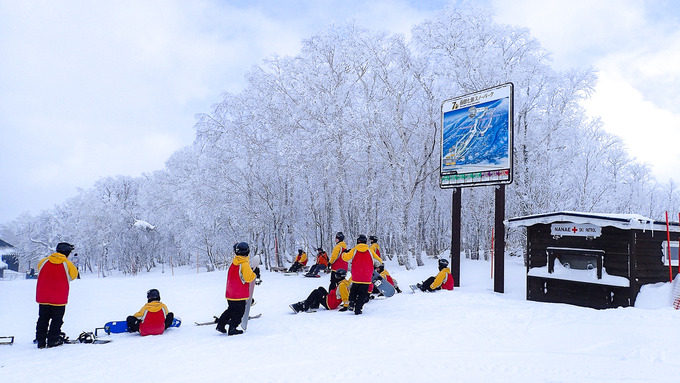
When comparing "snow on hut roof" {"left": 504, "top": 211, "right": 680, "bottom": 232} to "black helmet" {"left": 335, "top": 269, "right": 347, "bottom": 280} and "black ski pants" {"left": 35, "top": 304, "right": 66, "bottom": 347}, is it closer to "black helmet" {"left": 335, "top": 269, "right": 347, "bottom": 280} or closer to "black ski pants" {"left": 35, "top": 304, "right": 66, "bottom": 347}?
"black helmet" {"left": 335, "top": 269, "right": 347, "bottom": 280}

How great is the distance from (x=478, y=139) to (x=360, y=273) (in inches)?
246

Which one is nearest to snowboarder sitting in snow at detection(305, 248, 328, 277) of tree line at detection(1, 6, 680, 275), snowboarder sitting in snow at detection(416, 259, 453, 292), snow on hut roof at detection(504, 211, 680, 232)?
tree line at detection(1, 6, 680, 275)

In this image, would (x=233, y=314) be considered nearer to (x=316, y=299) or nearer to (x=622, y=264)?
(x=316, y=299)

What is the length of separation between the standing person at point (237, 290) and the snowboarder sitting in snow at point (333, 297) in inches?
91.2

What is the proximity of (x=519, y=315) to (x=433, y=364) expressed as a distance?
408 centimetres

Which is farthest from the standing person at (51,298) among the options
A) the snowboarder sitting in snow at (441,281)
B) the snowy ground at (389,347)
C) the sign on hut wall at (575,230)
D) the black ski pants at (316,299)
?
the sign on hut wall at (575,230)

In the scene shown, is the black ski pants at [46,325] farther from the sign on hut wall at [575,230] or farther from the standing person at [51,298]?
the sign on hut wall at [575,230]

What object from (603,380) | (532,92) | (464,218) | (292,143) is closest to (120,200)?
(292,143)

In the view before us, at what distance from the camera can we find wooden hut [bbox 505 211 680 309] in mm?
9148

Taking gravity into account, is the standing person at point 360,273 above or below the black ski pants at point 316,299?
above

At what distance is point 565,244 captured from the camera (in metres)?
10.4

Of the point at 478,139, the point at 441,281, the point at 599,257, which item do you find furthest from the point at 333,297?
the point at 478,139

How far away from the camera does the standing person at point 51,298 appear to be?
6688 mm

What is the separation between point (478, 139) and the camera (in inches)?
504
